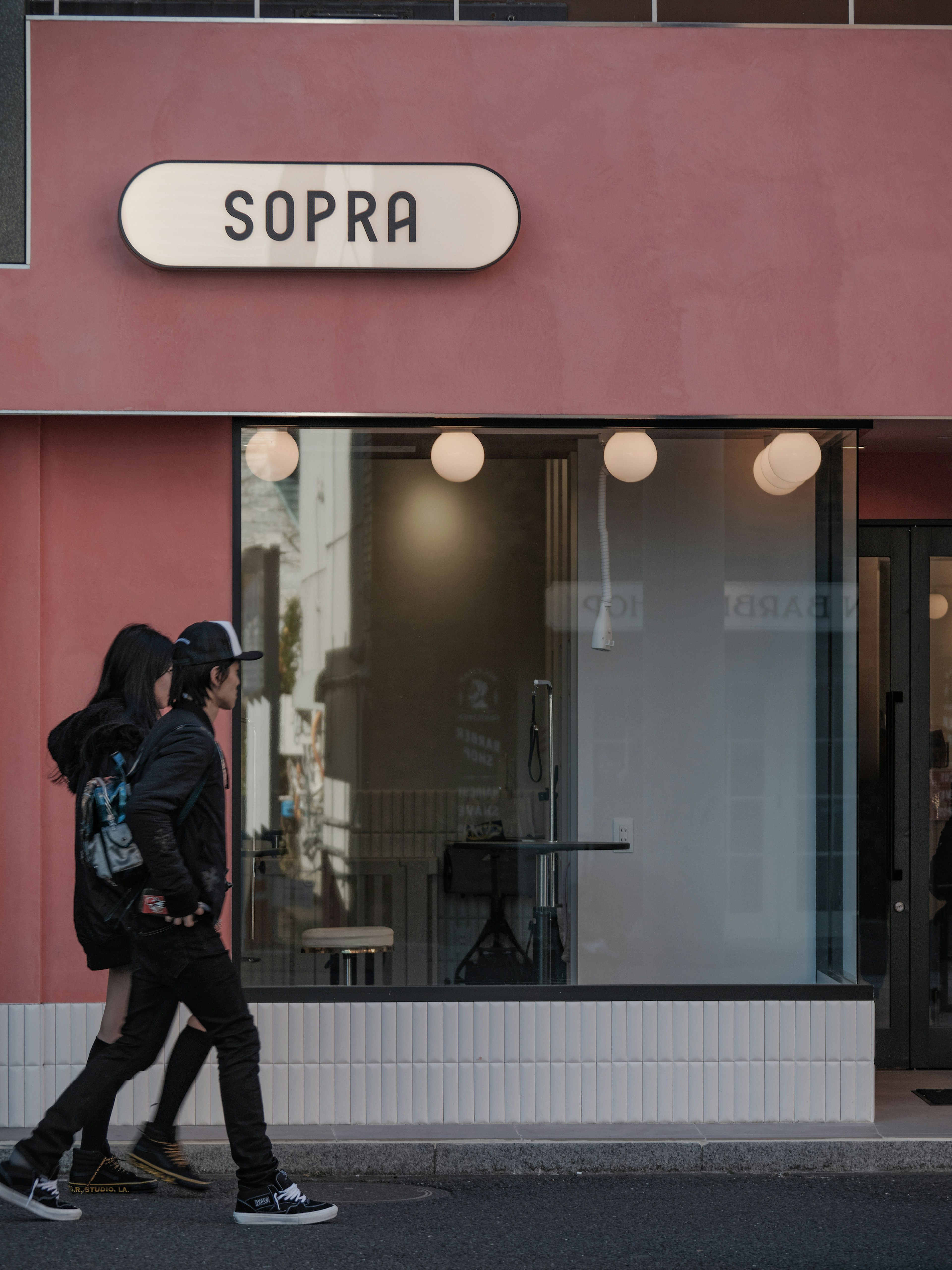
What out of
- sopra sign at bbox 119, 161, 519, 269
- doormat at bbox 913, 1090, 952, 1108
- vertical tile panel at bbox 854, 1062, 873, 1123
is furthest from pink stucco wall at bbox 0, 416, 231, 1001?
doormat at bbox 913, 1090, 952, 1108

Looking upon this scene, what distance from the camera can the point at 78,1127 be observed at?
4402 millimetres

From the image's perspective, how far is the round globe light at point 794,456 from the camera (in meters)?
6.04

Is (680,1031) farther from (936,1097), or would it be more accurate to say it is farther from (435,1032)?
(936,1097)

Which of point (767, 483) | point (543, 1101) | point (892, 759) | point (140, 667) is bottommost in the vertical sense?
point (543, 1101)

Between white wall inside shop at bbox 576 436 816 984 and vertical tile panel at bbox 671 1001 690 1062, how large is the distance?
1.11 feet

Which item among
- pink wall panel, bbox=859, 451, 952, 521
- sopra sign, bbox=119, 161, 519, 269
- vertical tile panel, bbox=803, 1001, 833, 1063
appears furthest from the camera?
pink wall panel, bbox=859, 451, 952, 521

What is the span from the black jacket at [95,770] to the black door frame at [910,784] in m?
3.88

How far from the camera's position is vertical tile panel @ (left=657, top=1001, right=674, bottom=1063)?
227 inches

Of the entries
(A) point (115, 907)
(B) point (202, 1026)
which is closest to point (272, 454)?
(A) point (115, 907)

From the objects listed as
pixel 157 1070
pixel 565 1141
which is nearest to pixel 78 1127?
pixel 157 1070

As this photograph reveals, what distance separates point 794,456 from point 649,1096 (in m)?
2.83

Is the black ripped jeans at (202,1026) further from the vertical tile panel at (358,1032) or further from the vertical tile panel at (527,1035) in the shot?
the vertical tile panel at (527,1035)

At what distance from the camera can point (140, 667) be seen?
15.9ft

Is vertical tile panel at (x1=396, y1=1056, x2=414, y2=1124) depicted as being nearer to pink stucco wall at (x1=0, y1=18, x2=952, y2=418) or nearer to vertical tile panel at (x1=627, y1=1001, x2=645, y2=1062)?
vertical tile panel at (x1=627, y1=1001, x2=645, y2=1062)
